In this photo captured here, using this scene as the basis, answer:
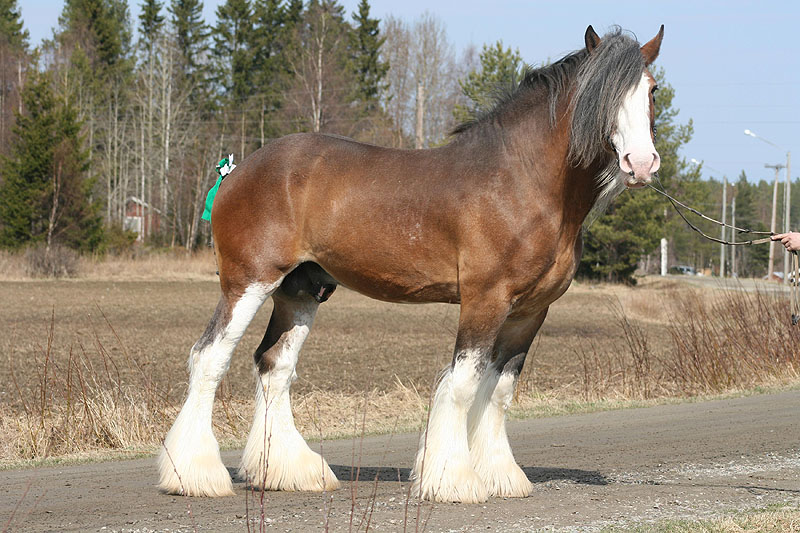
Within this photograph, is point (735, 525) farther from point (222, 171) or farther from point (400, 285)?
point (222, 171)

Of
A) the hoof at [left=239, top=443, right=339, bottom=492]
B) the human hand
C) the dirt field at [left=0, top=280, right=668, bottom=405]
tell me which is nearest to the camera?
the human hand

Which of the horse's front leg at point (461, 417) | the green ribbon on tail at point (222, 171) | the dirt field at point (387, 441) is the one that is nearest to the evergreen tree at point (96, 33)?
the dirt field at point (387, 441)

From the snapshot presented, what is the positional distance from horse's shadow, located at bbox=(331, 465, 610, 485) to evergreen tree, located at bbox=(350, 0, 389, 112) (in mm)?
54811

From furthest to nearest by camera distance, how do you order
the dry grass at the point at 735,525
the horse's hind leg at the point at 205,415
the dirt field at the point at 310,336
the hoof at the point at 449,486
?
the dirt field at the point at 310,336 → the horse's hind leg at the point at 205,415 → the hoof at the point at 449,486 → the dry grass at the point at 735,525

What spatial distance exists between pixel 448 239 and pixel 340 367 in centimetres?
1099

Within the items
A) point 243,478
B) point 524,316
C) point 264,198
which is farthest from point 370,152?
point 243,478

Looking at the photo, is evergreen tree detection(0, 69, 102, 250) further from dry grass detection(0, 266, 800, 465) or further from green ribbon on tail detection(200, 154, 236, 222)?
green ribbon on tail detection(200, 154, 236, 222)

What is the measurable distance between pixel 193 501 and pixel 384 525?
4.60 ft

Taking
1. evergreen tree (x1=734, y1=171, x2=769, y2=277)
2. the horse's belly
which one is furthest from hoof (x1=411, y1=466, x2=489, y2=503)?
evergreen tree (x1=734, y1=171, x2=769, y2=277)

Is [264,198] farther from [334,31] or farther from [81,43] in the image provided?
[81,43]

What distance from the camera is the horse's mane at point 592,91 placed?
556 centimetres

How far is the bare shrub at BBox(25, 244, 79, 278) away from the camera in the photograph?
131ft

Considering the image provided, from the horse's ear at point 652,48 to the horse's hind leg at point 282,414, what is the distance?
106 inches

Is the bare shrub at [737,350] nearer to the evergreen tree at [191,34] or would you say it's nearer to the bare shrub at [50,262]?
the bare shrub at [50,262]
